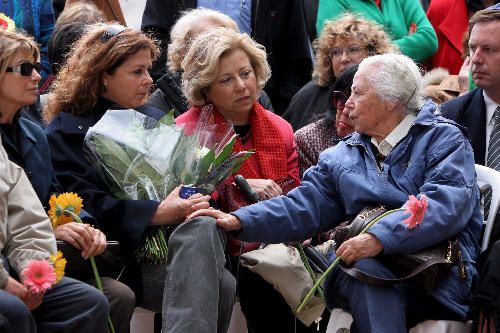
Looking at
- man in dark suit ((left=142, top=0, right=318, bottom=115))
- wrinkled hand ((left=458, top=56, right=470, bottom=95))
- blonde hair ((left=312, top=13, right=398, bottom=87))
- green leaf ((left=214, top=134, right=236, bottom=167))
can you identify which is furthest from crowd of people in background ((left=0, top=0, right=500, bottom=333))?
wrinkled hand ((left=458, top=56, right=470, bottom=95))

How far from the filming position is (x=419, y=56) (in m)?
8.46

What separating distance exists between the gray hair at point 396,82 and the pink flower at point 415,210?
0.67 m

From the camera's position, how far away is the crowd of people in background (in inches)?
208

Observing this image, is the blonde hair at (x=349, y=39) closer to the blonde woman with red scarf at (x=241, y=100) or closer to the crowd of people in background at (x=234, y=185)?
the crowd of people in background at (x=234, y=185)

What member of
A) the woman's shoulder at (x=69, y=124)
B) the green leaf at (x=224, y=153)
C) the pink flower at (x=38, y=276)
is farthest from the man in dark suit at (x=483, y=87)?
the pink flower at (x=38, y=276)

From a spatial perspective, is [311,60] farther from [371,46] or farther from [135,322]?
[135,322]

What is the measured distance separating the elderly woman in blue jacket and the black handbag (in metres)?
0.04

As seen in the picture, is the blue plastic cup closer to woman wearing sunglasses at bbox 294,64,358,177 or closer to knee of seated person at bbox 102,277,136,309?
knee of seated person at bbox 102,277,136,309

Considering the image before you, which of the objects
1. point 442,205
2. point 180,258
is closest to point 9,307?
point 180,258

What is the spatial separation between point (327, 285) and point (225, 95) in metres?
1.37

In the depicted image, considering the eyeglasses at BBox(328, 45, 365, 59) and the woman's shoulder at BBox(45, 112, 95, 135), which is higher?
the woman's shoulder at BBox(45, 112, 95, 135)

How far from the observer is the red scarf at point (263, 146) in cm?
638

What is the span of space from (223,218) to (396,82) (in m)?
1.13

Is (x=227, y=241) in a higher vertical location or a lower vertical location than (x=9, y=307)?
lower
